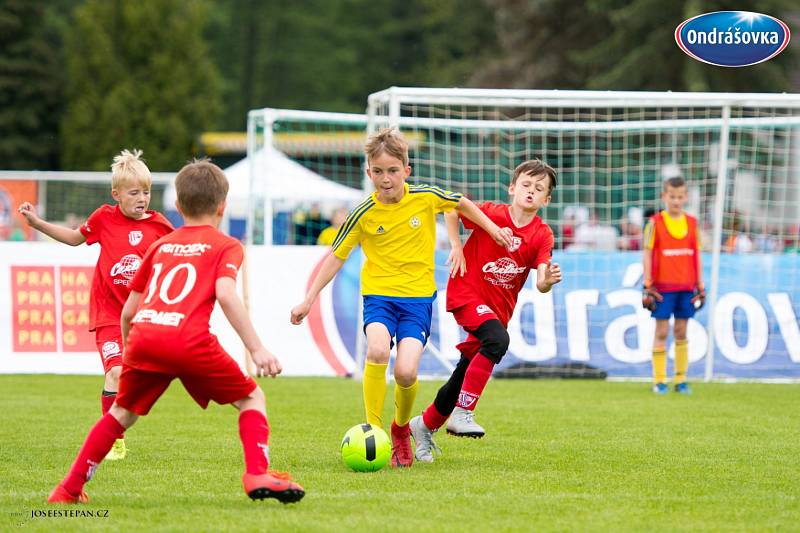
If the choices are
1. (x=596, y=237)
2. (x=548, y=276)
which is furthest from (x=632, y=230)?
(x=548, y=276)

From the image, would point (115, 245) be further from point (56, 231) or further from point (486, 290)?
point (486, 290)

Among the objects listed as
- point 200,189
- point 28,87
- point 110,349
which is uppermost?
point 28,87

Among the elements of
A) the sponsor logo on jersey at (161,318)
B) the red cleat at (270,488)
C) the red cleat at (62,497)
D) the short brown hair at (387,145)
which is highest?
the short brown hair at (387,145)

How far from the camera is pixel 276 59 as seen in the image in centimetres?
5678

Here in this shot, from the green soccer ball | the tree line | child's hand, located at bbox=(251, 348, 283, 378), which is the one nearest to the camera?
child's hand, located at bbox=(251, 348, 283, 378)

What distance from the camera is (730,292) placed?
13891mm

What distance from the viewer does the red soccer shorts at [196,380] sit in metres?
5.59

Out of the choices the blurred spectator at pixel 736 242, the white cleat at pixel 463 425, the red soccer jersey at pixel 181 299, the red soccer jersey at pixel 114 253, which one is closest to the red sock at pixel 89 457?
the red soccer jersey at pixel 181 299

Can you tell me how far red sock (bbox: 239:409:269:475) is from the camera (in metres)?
5.61

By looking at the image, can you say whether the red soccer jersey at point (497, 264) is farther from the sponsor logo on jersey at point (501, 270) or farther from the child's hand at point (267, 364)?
the child's hand at point (267, 364)

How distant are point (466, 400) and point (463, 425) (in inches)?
6.4

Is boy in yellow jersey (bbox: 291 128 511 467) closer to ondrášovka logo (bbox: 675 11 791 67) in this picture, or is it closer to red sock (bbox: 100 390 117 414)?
red sock (bbox: 100 390 117 414)

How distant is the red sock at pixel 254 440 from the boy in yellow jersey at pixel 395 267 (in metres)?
1.50

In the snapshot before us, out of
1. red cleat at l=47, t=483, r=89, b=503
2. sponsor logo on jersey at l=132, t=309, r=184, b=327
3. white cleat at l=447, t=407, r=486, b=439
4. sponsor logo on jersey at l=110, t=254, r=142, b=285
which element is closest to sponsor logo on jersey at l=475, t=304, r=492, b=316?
white cleat at l=447, t=407, r=486, b=439
